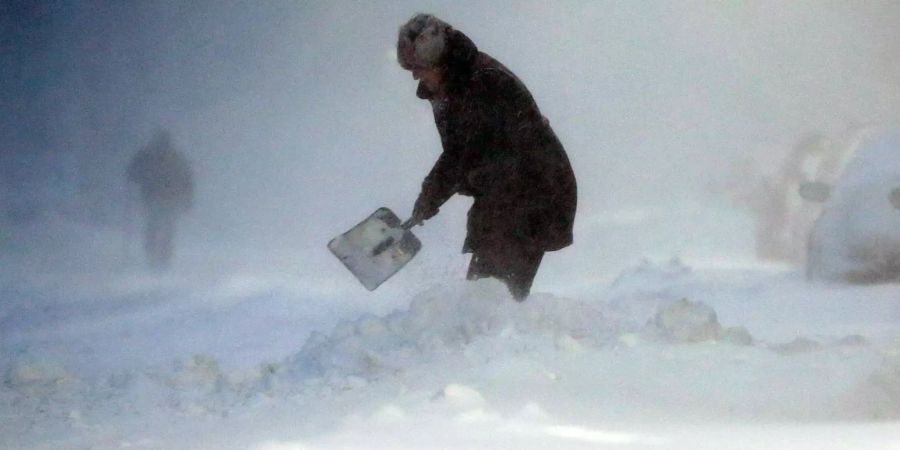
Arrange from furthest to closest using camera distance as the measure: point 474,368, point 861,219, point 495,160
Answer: point 861,219 < point 495,160 < point 474,368

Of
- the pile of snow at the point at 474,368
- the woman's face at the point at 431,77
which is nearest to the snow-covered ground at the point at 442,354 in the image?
the pile of snow at the point at 474,368

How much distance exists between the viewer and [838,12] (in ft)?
6.41

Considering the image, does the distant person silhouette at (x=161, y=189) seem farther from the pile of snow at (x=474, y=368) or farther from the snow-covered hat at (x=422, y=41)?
the snow-covered hat at (x=422, y=41)

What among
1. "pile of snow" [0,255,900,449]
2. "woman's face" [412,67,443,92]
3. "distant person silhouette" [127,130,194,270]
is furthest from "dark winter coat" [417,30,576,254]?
"distant person silhouette" [127,130,194,270]

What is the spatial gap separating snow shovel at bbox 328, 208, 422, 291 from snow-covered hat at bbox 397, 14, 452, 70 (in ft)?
1.09

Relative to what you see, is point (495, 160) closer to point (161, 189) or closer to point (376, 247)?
point (376, 247)

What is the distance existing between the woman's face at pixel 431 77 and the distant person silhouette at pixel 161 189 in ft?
1.89

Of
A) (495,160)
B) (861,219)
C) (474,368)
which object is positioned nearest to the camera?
(474,368)

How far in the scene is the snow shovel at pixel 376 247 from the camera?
1878 millimetres

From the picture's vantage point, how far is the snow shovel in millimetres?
1878

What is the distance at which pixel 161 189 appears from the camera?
1.96 meters

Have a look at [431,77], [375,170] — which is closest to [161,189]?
[375,170]

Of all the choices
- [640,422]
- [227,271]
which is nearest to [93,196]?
[227,271]

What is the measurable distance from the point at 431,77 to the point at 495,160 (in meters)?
0.23
